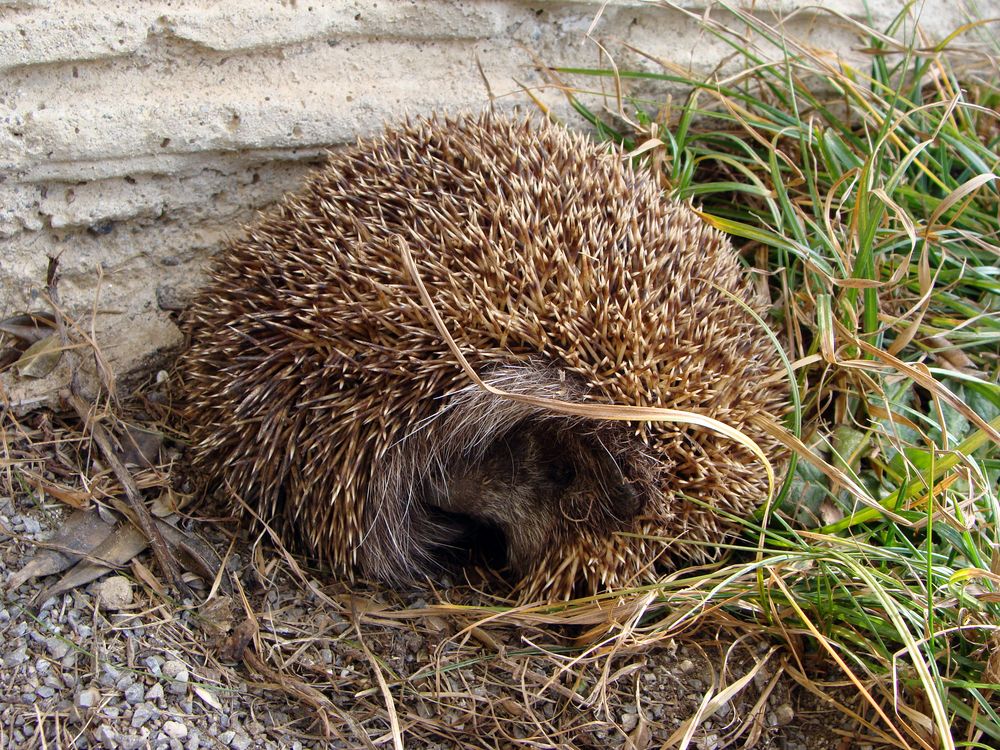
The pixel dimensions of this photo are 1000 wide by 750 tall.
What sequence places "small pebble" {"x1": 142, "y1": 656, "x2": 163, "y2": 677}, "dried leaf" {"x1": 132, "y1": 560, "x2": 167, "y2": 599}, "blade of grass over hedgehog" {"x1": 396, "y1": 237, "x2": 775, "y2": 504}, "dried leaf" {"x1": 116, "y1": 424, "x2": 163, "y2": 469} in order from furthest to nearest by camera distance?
"dried leaf" {"x1": 116, "y1": 424, "x2": 163, "y2": 469}, "dried leaf" {"x1": 132, "y1": 560, "x2": 167, "y2": 599}, "small pebble" {"x1": 142, "y1": 656, "x2": 163, "y2": 677}, "blade of grass over hedgehog" {"x1": 396, "y1": 237, "x2": 775, "y2": 504}

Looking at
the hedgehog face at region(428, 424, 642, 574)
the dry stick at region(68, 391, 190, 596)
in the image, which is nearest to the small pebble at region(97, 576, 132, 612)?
the dry stick at region(68, 391, 190, 596)

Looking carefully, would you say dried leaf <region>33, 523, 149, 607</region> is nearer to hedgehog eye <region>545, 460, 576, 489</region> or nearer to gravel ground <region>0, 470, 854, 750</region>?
gravel ground <region>0, 470, 854, 750</region>

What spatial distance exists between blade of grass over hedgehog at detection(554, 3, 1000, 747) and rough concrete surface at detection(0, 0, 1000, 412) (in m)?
0.45

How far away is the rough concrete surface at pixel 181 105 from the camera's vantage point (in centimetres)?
298

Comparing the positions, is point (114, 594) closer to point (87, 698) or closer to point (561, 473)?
point (87, 698)

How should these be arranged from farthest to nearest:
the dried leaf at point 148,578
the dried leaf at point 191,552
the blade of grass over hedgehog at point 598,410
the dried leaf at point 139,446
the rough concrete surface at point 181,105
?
1. the dried leaf at point 139,446
2. the rough concrete surface at point 181,105
3. the dried leaf at point 191,552
4. the dried leaf at point 148,578
5. the blade of grass over hedgehog at point 598,410

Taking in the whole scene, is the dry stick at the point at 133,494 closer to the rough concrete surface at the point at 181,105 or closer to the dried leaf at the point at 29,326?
the rough concrete surface at the point at 181,105

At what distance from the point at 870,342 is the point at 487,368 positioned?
4.68 ft

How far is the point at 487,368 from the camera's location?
2639 mm

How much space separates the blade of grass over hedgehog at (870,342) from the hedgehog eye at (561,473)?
438 millimetres

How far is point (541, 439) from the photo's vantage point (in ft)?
9.62

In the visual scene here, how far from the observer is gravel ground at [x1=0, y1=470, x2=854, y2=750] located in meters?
2.40

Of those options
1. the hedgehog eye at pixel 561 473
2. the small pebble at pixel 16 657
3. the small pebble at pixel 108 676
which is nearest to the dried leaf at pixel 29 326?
→ the small pebble at pixel 16 657

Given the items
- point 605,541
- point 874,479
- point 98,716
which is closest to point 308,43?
point 605,541
